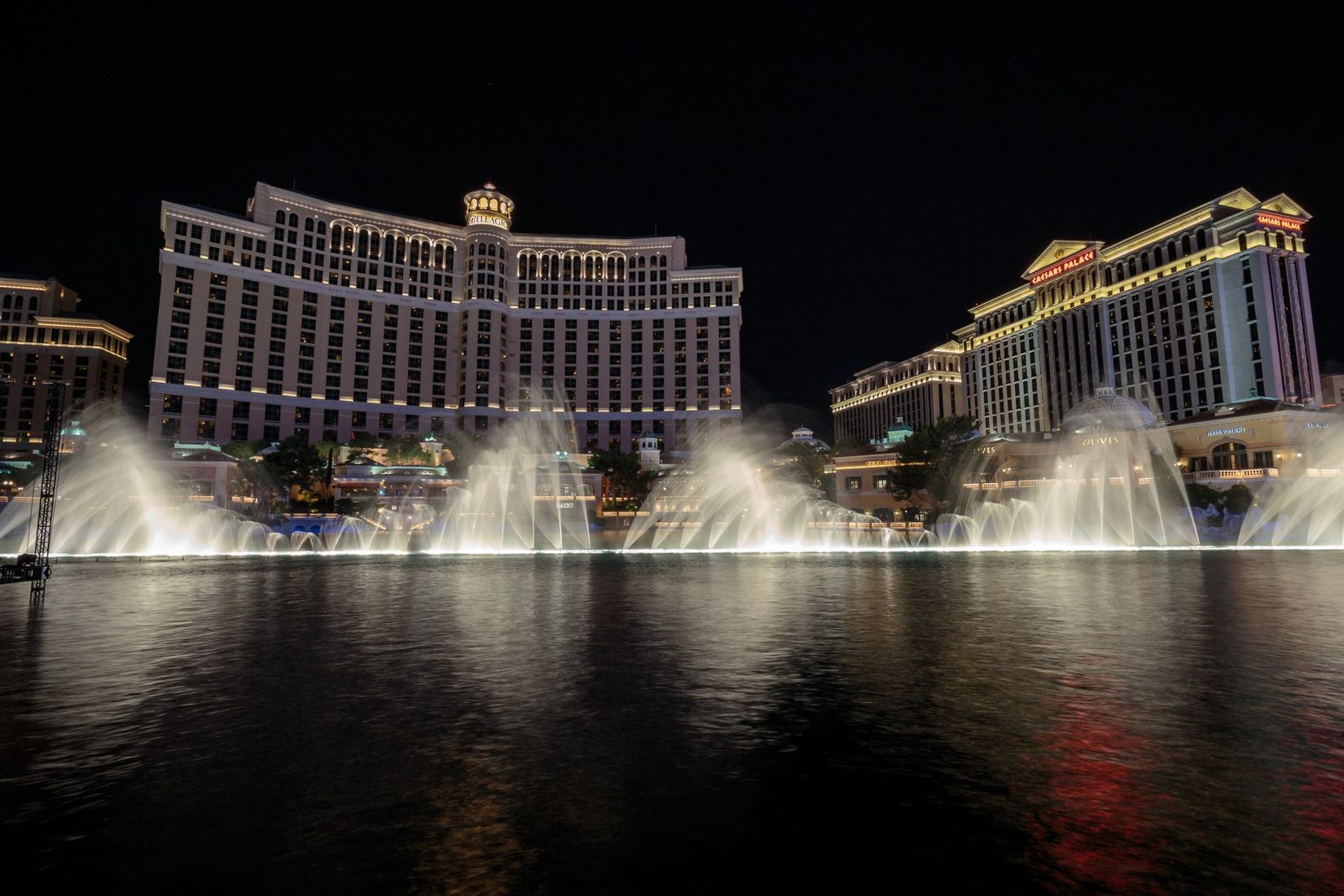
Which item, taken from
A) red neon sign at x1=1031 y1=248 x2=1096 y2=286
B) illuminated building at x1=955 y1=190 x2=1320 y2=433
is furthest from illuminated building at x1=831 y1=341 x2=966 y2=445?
red neon sign at x1=1031 y1=248 x2=1096 y2=286

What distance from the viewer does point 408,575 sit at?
2544cm

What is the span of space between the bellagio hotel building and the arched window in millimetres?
79206

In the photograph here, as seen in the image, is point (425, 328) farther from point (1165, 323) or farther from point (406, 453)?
point (1165, 323)

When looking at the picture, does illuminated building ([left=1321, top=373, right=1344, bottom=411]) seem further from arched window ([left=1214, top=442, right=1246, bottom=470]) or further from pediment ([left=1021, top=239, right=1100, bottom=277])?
arched window ([left=1214, top=442, right=1246, bottom=470])

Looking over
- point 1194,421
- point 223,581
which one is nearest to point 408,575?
point 223,581

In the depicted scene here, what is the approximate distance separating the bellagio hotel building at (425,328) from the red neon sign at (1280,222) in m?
80.6

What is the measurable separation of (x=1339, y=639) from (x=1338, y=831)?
33.4 feet

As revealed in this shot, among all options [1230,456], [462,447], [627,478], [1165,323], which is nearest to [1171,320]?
[1165,323]

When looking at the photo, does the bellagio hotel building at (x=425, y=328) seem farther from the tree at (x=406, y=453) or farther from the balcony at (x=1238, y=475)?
the balcony at (x=1238, y=475)

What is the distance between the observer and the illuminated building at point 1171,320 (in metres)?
96.4

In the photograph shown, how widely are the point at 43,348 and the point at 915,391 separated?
602ft

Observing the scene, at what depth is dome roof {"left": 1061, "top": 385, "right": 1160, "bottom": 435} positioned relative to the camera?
7894 centimetres

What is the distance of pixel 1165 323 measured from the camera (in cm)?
10806

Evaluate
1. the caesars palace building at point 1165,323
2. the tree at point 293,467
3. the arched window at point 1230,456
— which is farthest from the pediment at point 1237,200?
the tree at point 293,467
